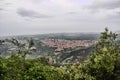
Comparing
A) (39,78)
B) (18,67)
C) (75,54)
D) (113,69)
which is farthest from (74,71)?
(75,54)

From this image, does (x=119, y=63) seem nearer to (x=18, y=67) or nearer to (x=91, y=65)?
(x=91, y=65)

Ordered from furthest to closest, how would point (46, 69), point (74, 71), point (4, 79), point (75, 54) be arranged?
point (75, 54)
point (74, 71)
point (46, 69)
point (4, 79)

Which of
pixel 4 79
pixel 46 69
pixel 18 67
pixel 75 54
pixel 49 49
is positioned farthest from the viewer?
pixel 49 49

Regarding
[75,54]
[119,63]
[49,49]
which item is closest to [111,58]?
[119,63]

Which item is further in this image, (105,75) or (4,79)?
(105,75)

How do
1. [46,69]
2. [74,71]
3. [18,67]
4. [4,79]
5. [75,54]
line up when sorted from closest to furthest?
[4,79], [46,69], [18,67], [74,71], [75,54]

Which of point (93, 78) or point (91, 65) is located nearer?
point (93, 78)

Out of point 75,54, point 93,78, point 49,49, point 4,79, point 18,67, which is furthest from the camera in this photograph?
point 49,49

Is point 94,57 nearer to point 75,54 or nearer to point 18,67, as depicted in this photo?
point 18,67

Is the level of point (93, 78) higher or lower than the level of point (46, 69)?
lower
